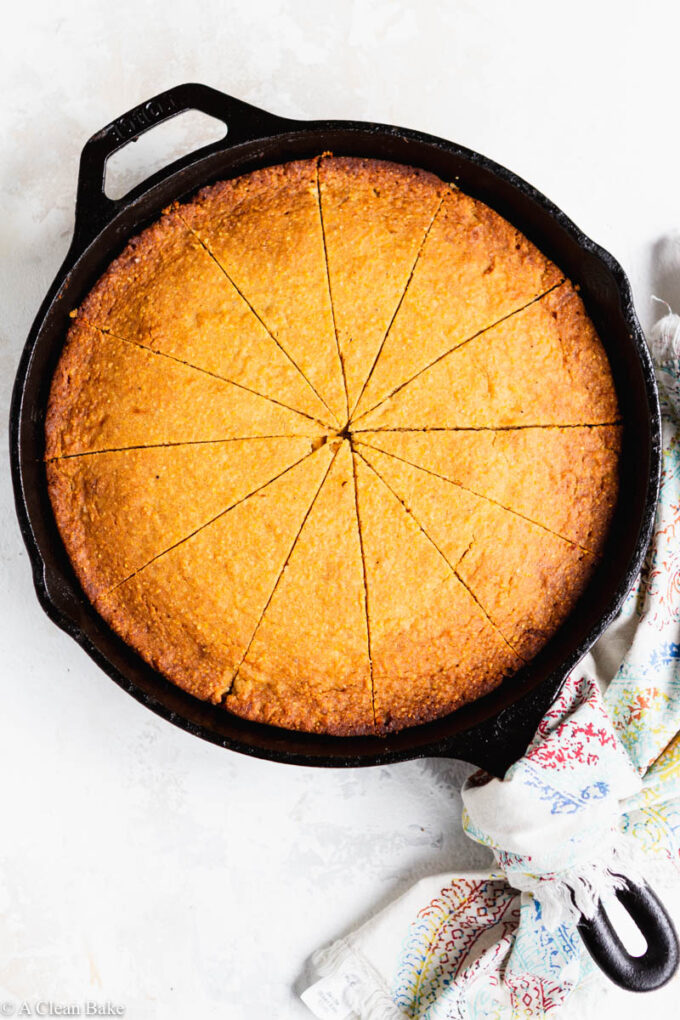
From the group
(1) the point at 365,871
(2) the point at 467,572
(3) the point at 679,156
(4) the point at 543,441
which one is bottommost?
(1) the point at 365,871

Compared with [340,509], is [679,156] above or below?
above

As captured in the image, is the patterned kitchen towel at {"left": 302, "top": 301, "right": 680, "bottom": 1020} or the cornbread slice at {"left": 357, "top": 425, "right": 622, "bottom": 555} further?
the patterned kitchen towel at {"left": 302, "top": 301, "right": 680, "bottom": 1020}

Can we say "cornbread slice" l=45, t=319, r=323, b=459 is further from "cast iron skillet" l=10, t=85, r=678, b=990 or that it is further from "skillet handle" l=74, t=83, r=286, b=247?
"skillet handle" l=74, t=83, r=286, b=247

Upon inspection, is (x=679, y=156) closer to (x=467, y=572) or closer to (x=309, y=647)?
(x=467, y=572)

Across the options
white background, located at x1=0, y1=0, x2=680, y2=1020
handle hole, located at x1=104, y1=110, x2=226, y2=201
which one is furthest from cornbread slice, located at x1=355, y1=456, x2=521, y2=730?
handle hole, located at x1=104, y1=110, x2=226, y2=201

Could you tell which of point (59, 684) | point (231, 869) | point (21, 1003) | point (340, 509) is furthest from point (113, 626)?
point (21, 1003)

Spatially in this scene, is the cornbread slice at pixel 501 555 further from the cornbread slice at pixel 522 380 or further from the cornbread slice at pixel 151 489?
the cornbread slice at pixel 151 489
